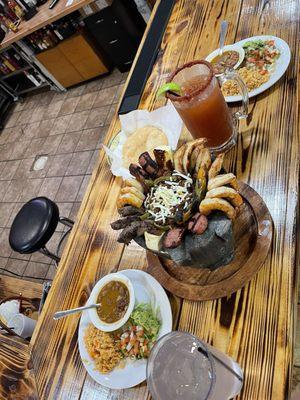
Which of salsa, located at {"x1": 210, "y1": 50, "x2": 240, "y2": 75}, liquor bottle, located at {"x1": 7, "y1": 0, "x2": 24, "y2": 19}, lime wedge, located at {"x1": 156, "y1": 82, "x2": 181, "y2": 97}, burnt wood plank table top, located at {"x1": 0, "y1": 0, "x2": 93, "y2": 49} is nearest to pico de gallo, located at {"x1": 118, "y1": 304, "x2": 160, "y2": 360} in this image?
lime wedge, located at {"x1": 156, "y1": 82, "x2": 181, "y2": 97}

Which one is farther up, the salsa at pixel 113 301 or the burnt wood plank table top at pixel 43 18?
the salsa at pixel 113 301

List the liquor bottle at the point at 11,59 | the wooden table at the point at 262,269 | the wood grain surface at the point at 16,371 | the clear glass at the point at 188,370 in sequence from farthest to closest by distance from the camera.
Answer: the liquor bottle at the point at 11,59
the wood grain surface at the point at 16,371
the wooden table at the point at 262,269
the clear glass at the point at 188,370

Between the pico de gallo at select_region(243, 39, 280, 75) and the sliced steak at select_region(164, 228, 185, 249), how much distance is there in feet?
3.00

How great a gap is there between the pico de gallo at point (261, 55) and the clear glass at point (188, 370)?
1165 mm

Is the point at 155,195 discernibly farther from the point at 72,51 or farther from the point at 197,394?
the point at 72,51

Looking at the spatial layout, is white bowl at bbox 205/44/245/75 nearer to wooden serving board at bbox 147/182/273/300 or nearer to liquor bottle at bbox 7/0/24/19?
wooden serving board at bbox 147/182/273/300

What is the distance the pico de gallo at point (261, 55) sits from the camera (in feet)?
4.68

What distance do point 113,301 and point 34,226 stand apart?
148cm

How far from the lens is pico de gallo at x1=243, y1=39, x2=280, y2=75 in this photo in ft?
4.68

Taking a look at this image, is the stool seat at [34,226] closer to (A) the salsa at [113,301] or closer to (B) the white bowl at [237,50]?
(A) the salsa at [113,301]

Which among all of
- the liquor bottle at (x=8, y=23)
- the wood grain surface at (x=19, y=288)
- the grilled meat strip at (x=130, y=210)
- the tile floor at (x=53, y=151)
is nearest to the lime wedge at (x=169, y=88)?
the grilled meat strip at (x=130, y=210)

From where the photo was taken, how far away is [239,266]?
1087 mm

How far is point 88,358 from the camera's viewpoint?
4.01 feet

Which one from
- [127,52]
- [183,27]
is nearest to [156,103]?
[183,27]
